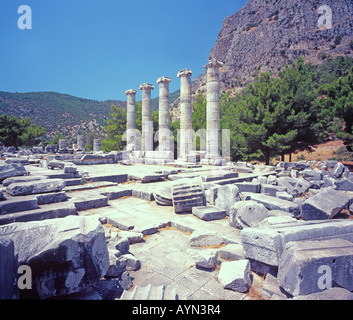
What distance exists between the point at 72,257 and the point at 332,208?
4853mm

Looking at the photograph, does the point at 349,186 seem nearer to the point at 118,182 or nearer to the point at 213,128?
the point at 118,182

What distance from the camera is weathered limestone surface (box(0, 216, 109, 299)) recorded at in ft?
6.98

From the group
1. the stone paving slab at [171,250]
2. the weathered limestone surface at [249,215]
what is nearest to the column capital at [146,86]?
the stone paving slab at [171,250]

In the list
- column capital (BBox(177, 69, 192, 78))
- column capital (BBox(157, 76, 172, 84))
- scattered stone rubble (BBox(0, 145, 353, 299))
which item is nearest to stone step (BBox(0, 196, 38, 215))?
scattered stone rubble (BBox(0, 145, 353, 299))

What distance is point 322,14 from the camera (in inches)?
2660

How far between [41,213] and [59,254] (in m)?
2.39

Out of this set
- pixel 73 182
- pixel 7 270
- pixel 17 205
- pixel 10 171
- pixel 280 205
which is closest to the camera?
pixel 7 270

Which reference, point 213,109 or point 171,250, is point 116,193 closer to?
point 171,250

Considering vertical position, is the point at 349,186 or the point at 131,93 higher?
the point at 131,93

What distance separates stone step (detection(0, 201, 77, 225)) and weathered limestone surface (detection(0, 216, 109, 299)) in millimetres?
1714

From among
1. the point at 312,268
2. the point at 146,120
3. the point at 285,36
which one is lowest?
the point at 312,268

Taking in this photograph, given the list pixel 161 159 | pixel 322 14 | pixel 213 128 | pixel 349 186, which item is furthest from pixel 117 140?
pixel 322 14

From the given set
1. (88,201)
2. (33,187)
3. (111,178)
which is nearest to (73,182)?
(111,178)

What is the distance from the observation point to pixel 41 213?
418cm
